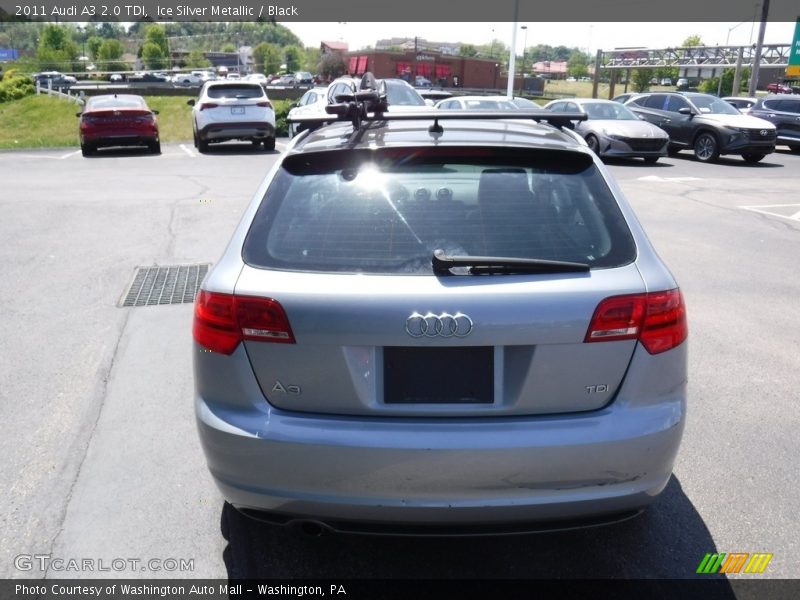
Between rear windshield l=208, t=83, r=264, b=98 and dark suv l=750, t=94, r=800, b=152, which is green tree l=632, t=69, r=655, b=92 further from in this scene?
rear windshield l=208, t=83, r=264, b=98

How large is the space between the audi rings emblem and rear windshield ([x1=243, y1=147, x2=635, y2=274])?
8.6 inches

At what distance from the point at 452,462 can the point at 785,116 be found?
24.2 metres

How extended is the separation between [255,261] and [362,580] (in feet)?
4.37

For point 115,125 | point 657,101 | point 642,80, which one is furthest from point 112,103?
point 642,80

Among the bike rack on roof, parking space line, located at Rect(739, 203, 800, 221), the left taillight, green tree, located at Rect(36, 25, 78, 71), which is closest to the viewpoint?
the left taillight

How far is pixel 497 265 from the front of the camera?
2.72 metres

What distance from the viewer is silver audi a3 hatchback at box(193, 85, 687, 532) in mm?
2623

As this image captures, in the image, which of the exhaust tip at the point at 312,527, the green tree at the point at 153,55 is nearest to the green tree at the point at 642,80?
the green tree at the point at 153,55

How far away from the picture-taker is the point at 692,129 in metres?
20.6

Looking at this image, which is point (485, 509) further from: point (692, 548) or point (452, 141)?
point (452, 141)

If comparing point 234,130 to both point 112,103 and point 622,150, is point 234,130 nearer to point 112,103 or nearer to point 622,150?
point 112,103

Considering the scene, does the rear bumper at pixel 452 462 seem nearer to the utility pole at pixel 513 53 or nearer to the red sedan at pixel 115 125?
the red sedan at pixel 115 125

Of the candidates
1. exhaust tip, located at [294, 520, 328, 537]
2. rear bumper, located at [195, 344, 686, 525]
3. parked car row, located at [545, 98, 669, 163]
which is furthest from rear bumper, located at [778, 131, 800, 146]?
exhaust tip, located at [294, 520, 328, 537]

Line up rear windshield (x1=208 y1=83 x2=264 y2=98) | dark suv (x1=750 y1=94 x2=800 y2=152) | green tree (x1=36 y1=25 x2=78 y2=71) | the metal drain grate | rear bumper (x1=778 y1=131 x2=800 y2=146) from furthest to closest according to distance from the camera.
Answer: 1. green tree (x1=36 y1=25 x2=78 y2=71)
2. dark suv (x1=750 y1=94 x2=800 y2=152)
3. rear bumper (x1=778 y1=131 x2=800 y2=146)
4. rear windshield (x1=208 y1=83 x2=264 y2=98)
5. the metal drain grate
